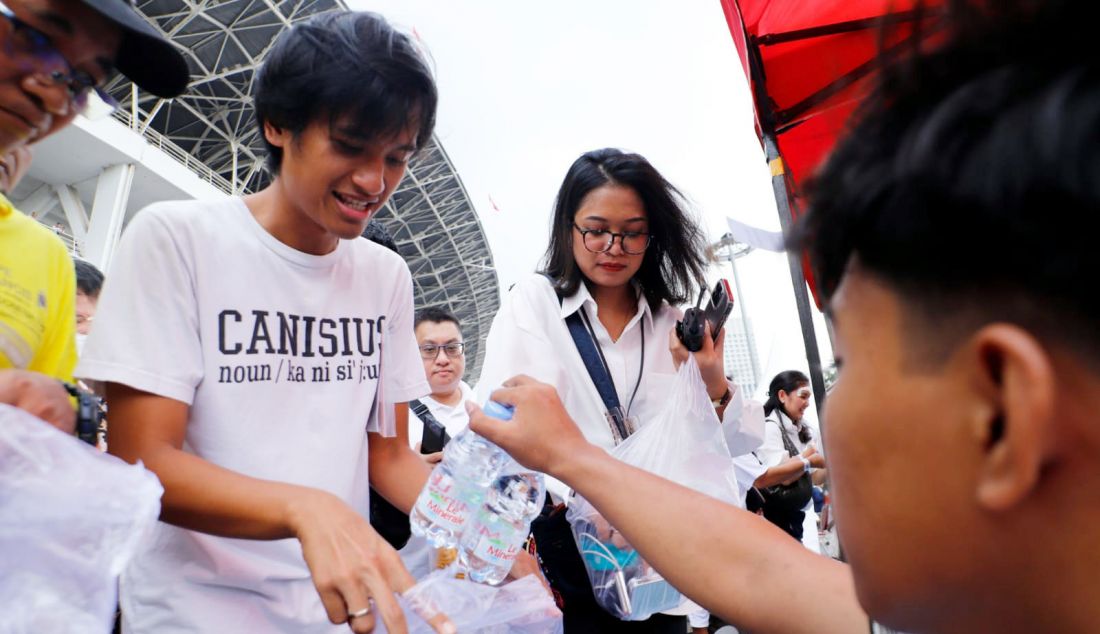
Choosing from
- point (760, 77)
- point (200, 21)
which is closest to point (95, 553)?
point (760, 77)

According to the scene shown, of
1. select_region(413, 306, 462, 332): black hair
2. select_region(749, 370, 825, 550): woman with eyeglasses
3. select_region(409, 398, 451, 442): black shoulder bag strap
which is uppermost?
select_region(413, 306, 462, 332): black hair

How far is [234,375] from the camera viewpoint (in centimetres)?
125

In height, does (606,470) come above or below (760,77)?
below

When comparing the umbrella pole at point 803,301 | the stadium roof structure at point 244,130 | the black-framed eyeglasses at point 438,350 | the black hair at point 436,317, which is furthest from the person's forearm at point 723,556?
the stadium roof structure at point 244,130

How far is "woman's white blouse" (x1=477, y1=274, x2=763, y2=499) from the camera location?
74.1 inches

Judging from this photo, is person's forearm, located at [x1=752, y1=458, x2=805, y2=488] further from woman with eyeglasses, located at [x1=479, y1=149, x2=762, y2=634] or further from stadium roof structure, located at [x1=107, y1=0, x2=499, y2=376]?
stadium roof structure, located at [x1=107, y1=0, x2=499, y2=376]

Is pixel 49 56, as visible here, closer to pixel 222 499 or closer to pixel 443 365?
pixel 222 499

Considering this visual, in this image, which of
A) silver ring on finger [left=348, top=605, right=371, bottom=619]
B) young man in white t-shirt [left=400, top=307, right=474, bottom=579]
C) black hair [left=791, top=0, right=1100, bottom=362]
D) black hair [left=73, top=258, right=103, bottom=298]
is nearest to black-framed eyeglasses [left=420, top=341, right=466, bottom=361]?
young man in white t-shirt [left=400, top=307, right=474, bottom=579]

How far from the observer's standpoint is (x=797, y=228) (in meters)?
0.65

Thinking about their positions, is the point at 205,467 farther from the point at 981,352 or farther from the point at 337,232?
the point at 981,352

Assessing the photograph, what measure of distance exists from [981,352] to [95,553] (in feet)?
3.25

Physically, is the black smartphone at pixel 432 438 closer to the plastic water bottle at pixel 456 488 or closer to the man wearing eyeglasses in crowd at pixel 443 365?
the man wearing eyeglasses in crowd at pixel 443 365

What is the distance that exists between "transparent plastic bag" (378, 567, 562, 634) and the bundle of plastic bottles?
0.20 feet

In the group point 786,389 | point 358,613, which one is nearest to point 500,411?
point 358,613
